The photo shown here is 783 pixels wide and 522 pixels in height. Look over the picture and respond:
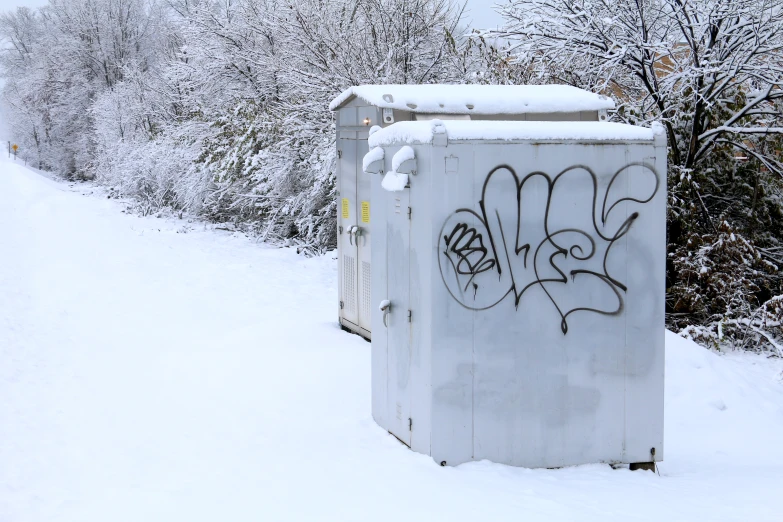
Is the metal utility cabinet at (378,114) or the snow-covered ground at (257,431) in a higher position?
the metal utility cabinet at (378,114)

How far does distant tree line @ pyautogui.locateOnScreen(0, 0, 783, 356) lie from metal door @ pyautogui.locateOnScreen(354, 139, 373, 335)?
3.37 meters

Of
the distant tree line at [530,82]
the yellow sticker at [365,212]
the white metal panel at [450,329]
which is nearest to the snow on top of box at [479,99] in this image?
the yellow sticker at [365,212]

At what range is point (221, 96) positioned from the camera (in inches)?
869

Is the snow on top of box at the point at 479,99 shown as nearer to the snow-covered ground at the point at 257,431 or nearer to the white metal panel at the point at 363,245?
the white metal panel at the point at 363,245

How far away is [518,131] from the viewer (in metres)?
4.70

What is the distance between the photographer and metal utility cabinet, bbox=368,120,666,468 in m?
4.67

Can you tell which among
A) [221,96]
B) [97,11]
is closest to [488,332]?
[221,96]

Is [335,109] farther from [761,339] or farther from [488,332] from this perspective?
[761,339]

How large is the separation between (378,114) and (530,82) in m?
5.58

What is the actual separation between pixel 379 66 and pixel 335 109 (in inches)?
235

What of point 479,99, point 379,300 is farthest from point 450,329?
point 479,99

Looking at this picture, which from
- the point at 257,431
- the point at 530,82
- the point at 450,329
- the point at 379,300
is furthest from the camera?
the point at 530,82

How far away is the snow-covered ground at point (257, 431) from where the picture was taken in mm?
4281

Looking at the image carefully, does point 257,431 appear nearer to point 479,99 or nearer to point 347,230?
point 347,230
